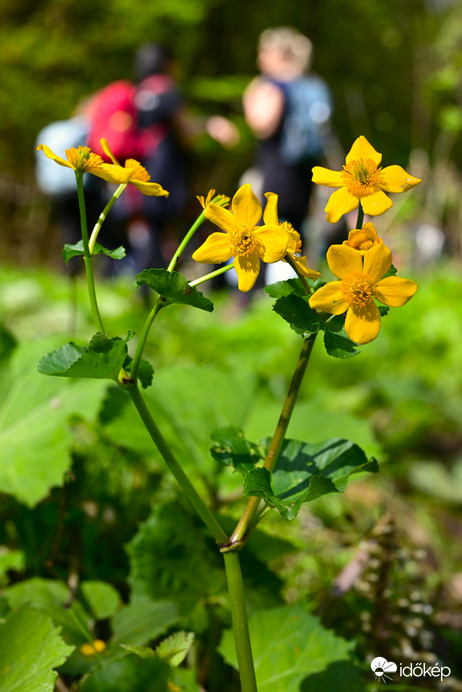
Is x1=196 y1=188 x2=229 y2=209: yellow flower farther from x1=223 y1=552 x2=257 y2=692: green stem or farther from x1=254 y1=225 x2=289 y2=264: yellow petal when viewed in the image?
x1=223 y1=552 x2=257 y2=692: green stem

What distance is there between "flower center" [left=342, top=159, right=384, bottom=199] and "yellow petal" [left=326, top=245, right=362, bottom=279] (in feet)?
0.23

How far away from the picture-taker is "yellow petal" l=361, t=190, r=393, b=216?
1.86 ft

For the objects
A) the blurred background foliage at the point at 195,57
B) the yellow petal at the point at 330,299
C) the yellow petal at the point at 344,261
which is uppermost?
the yellow petal at the point at 344,261

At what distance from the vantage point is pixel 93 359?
22.3 inches

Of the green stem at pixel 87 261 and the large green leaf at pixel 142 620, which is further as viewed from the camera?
the large green leaf at pixel 142 620

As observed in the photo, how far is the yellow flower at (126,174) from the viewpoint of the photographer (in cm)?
61

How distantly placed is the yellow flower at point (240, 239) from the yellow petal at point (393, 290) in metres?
0.12

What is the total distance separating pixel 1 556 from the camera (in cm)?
114

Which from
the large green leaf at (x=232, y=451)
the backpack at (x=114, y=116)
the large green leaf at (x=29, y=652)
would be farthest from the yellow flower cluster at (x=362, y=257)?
the backpack at (x=114, y=116)

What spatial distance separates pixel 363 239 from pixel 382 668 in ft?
2.56

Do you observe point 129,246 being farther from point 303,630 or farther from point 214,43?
point 214,43

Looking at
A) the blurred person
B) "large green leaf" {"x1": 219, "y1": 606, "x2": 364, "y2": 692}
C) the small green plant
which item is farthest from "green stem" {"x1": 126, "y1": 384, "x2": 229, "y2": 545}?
the blurred person

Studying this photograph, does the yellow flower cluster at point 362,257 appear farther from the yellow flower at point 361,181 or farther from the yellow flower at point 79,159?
the yellow flower at point 79,159

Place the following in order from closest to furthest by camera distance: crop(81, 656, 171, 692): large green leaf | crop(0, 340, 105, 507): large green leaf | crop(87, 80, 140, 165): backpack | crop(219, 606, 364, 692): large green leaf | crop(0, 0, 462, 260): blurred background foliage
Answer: crop(81, 656, 171, 692): large green leaf < crop(219, 606, 364, 692): large green leaf < crop(0, 340, 105, 507): large green leaf < crop(87, 80, 140, 165): backpack < crop(0, 0, 462, 260): blurred background foliage
